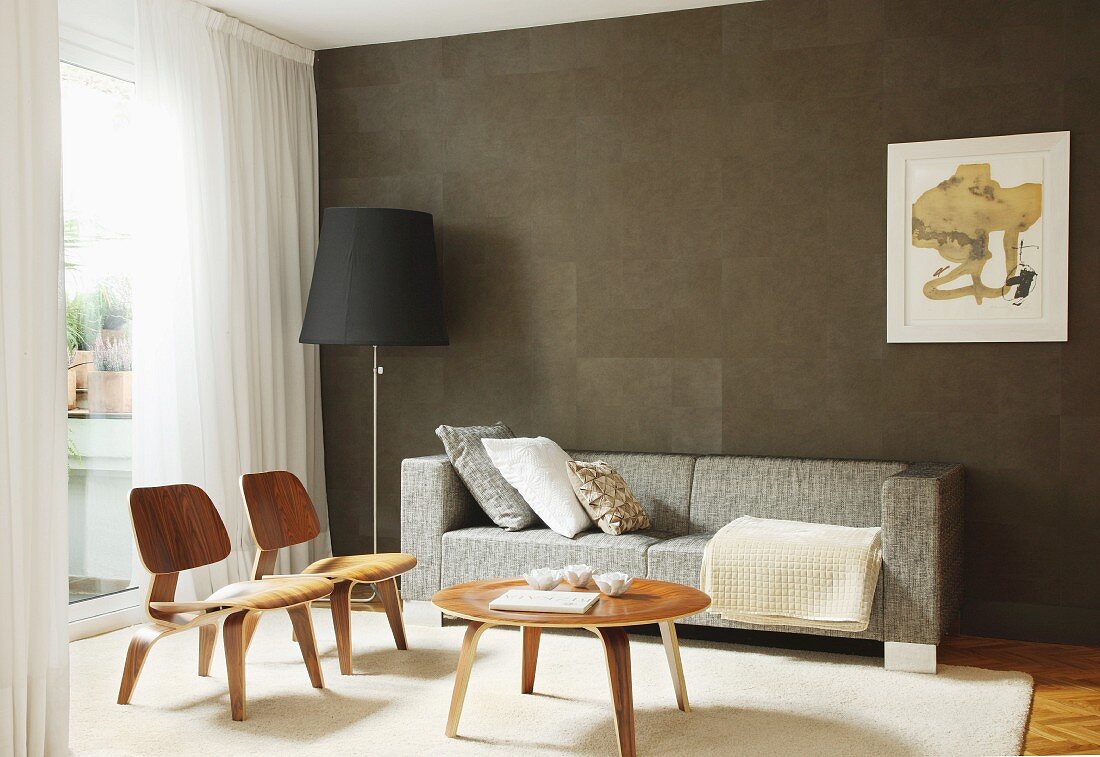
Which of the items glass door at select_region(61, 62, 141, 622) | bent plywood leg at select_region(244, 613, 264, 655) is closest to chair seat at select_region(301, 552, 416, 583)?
bent plywood leg at select_region(244, 613, 264, 655)

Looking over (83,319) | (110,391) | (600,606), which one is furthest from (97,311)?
(600,606)

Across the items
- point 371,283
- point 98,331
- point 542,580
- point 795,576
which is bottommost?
point 795,576

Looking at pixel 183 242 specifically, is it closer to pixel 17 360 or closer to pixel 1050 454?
pixel 17 360

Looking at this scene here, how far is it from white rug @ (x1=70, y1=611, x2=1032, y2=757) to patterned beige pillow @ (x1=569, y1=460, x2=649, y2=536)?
49 centimetres

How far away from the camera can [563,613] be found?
305 centimetres

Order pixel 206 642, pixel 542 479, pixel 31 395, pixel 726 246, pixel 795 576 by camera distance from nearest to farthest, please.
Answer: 1. pixel 31 395
2. pixel 206 642
3. pixel 795 576
4. pixel 542 479
5. pixel 726 246

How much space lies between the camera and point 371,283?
4.81m

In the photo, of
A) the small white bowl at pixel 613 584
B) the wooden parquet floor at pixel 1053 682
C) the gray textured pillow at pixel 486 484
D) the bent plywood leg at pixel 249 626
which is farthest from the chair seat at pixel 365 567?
the wooden parquet floor at pixel 1053 682

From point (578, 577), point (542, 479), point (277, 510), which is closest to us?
point (578, 577)

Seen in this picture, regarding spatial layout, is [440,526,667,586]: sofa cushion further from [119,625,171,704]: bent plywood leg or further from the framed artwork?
the framed artwork

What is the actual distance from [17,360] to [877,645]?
324cm

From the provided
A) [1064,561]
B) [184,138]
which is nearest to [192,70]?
[184,138]

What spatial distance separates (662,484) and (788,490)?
22.1 inches

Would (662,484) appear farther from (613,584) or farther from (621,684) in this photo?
(621,684)
